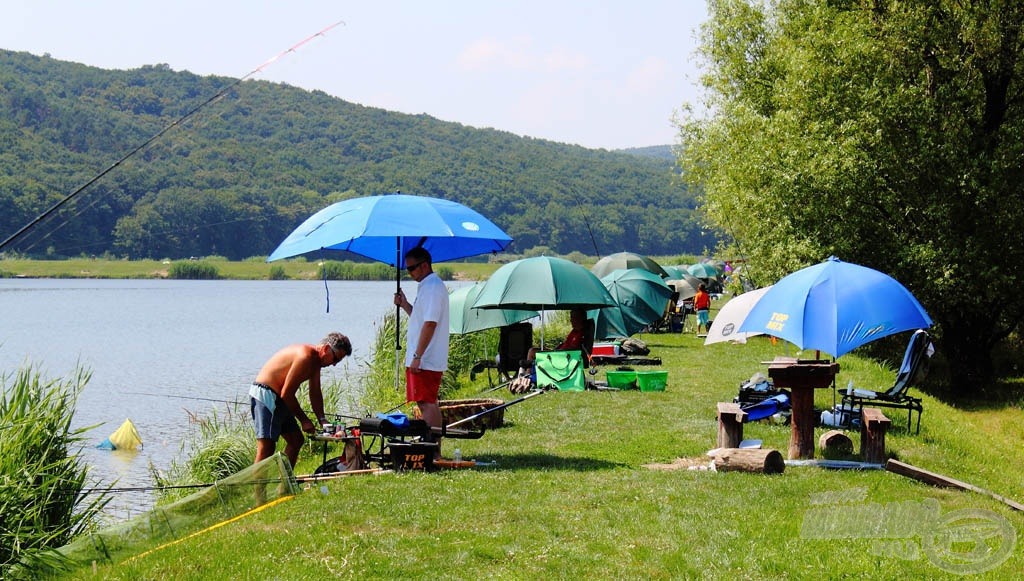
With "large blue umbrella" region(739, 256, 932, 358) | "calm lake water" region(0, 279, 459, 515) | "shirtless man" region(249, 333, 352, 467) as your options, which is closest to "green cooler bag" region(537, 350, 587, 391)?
"calm lake water" region(0, 279, 459, 515)

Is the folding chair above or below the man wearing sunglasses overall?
below

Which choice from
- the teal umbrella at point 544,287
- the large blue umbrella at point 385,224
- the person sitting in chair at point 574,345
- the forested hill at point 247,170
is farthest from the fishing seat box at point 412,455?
the teal umbrella at point 544,287

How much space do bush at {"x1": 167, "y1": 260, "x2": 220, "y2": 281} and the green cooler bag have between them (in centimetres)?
7878

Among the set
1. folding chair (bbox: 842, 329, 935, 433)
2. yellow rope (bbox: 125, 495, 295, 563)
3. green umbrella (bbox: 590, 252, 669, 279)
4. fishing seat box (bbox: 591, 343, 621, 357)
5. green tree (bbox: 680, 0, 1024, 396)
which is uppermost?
green tree (bbox: 680, 0, 1024, 396)

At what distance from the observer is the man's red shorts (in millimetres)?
8898

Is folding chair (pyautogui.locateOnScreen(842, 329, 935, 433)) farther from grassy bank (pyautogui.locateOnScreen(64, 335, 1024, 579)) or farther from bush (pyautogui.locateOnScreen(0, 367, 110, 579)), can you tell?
bush (pyautogui.locateOnScreen(0, 367, 110, 579))

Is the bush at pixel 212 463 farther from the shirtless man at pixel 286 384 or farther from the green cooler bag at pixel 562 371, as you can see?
the green cooler bag at pixel 562 371

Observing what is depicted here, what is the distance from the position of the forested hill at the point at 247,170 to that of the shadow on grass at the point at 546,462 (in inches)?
158

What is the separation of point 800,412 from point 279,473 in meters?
4.84

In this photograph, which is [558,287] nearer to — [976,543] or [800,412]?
[800,412]

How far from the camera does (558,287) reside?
1597cm

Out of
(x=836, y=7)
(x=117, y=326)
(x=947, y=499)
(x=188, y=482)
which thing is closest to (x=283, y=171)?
(x=117, y=326)

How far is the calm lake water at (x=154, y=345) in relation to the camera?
16.8 m

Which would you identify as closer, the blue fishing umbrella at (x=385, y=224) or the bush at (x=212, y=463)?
the blue fishing umbrella at (x=385, y=224)
